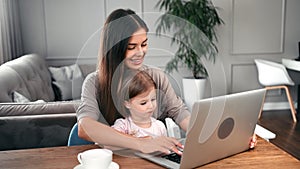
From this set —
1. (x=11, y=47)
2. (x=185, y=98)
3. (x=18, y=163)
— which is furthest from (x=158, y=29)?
(x=11, y=47)

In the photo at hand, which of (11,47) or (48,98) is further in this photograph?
(11,47)

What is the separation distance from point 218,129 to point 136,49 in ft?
1.06

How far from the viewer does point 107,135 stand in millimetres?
1098

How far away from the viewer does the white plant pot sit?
1.02m

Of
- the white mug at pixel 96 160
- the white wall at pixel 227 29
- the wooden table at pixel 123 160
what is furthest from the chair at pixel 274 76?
the white mug at pixel 96 160

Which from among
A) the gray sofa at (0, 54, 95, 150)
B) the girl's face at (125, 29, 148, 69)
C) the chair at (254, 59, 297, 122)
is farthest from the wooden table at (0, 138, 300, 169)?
the chair at (254, 59, 297, 122)

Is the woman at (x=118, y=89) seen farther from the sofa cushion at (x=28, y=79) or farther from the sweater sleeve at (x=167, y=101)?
the sofa cushion at (x=28, y=79)

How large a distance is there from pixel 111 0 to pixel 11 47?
3.97ft

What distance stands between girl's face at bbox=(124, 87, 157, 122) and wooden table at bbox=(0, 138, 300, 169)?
0.14 m

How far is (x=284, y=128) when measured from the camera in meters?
3.59

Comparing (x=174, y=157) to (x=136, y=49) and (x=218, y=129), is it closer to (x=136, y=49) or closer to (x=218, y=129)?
(x=218, y=129)

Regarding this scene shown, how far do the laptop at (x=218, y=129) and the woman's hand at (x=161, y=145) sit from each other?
0.02 m

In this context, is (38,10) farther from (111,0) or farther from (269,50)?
(269,50)

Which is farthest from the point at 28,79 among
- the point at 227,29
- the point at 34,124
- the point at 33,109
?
the point at 227,29
